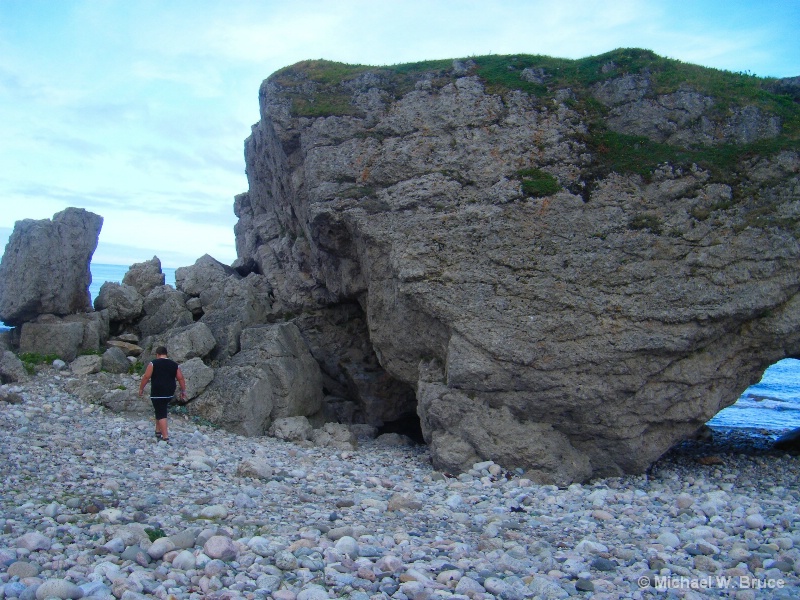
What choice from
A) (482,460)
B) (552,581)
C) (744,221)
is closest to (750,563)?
(552,581)

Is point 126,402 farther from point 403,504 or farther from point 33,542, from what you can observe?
point 403,504

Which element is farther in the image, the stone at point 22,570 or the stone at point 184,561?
the stone at point 184,561

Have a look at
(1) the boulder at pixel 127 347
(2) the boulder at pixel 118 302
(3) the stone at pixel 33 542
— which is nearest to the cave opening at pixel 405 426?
(1) the boulder at pixel 127 347

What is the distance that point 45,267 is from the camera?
17281 millimetres

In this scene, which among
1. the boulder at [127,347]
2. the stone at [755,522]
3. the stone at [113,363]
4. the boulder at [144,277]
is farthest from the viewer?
the boulder at [144,277]

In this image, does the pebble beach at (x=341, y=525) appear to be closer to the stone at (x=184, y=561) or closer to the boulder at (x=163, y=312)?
the stone at (x=184, y=561)

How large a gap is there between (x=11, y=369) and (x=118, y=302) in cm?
400

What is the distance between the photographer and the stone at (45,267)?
17.1m

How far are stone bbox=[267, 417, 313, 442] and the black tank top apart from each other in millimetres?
2681

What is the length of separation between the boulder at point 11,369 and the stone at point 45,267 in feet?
5.40

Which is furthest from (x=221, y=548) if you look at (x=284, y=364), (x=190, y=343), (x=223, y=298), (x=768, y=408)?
(x=768, y=408)

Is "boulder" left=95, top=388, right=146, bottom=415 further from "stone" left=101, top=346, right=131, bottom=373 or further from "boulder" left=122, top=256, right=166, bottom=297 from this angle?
"boulder" left=122, top=256, right=166, bottom=297

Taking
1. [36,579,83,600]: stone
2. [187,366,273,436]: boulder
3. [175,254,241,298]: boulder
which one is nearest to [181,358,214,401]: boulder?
[187,366,273,436]: boulder

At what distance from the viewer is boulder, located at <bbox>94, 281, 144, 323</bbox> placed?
19250mm
